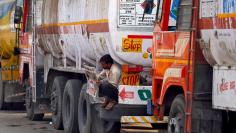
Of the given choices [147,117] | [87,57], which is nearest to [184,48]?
[147,117]

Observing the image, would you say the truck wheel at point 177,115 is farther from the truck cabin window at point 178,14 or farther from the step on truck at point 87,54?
the step on truck at point 87,54

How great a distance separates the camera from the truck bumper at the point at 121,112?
12891 millimetres

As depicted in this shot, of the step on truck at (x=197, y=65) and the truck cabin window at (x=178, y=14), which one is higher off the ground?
the truck cabin window at (x=178, y=14)

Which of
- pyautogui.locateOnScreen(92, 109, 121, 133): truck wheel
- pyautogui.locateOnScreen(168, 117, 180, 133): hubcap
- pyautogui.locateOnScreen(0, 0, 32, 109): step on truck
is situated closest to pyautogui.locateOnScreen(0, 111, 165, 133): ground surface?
pyautogui.locateOnScreen(0, 0, 32, 109): step on truck

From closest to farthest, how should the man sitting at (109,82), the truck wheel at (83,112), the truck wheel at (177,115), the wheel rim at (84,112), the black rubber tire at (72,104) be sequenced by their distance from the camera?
the truck wheel at (177,115) → the man sitting at (109,82) → the truck wheel at (83,112) → the wheel rim at (84,112) → the black rubber tire at (72,104)

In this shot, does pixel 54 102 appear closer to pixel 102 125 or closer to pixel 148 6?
pixel 102 125

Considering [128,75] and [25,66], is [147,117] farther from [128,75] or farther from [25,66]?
[25,66]

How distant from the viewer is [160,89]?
1149 centimetres

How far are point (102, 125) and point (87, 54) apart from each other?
4.50 feet

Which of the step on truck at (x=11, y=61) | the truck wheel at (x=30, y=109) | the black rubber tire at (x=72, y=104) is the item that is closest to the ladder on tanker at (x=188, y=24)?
the black rubber tire at (x=72, y=104)

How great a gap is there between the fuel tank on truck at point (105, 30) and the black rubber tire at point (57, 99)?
2.13ft

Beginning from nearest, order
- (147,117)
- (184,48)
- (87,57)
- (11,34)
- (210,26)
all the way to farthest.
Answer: (210,26) → (184,48) → (147,117) → (87,57) → (11,34)

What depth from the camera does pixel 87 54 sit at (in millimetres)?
14586

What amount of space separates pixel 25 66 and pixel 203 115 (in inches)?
430
